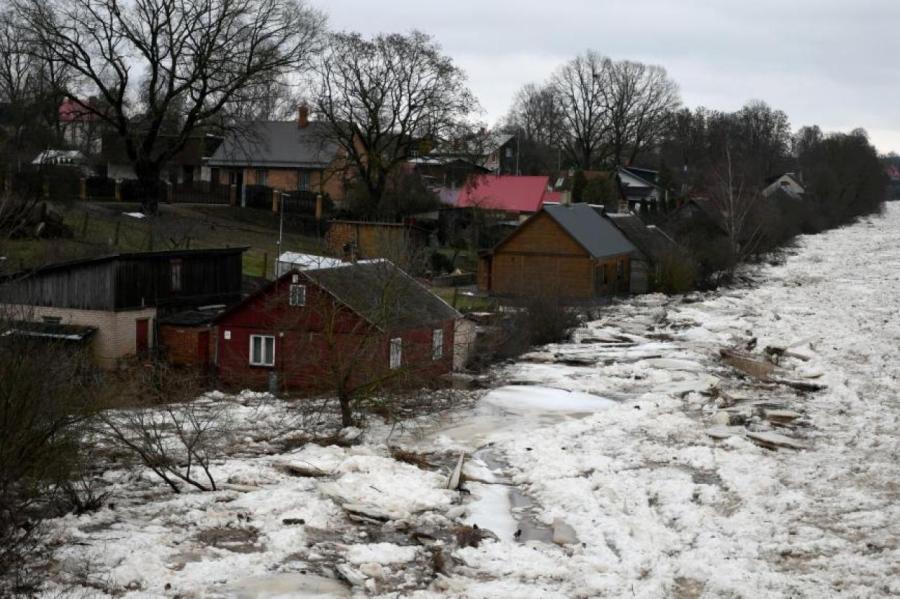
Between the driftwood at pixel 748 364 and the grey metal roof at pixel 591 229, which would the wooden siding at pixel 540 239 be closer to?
the grey metal roof at pixel 591 229

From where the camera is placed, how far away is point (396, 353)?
24.3 m

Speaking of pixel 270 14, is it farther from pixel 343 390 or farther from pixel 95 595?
pixel 95 595

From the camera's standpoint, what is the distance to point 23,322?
16047 millimetres

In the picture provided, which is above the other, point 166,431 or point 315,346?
point 315,346

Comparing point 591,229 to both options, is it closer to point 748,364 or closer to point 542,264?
point 542,264

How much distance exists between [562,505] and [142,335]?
1583cm

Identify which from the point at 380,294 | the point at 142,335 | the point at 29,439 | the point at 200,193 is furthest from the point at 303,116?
the point at 29,439

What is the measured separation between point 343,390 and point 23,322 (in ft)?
22.7

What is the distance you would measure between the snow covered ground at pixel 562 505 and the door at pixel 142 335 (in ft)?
16.3

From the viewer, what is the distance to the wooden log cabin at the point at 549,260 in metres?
46.2

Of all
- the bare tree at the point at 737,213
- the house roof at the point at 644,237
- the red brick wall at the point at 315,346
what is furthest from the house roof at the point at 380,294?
the bare tree at the point at 737,213

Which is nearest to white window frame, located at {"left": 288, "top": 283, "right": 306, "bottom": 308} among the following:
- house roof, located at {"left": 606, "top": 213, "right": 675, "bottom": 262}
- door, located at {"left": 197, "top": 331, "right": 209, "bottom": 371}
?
door, located at {"left": 197, "top": 331, "right": 209, "bottom": 371}

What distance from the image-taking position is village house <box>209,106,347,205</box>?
58.7 metres

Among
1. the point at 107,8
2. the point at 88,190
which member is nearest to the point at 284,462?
the point at 107,8
